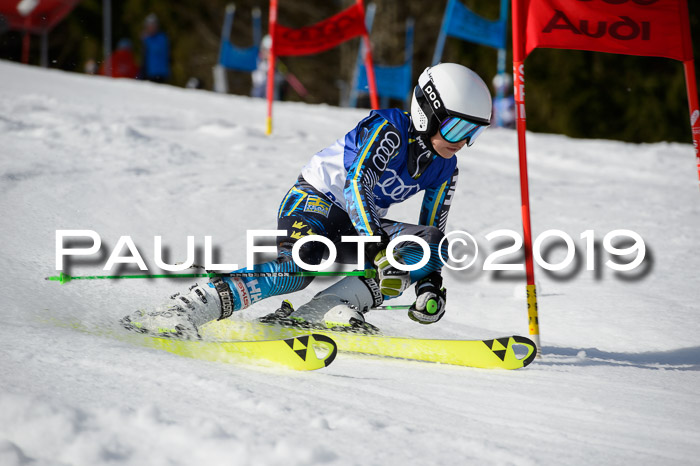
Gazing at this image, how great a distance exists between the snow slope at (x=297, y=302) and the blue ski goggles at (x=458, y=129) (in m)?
1.08

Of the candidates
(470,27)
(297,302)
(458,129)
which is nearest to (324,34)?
(470,27)

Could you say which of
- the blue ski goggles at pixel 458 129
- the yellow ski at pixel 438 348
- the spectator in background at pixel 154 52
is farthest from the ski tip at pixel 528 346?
the spectator in background at pixel 154 52

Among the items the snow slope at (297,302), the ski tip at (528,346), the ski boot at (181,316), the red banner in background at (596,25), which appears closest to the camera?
the snow slope at (297,302)

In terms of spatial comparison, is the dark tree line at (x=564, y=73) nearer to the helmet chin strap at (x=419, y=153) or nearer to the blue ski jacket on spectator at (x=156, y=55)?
the blue ski jacket on spectator at (x=156, y=55)

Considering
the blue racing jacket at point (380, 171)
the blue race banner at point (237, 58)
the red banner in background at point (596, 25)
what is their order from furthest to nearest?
the blue race banner at point (237, 58) < the red banner in background at point (596, 25) < the blue racing jacket at point (380, 171)

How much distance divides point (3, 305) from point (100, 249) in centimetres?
162

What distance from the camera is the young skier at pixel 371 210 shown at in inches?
135

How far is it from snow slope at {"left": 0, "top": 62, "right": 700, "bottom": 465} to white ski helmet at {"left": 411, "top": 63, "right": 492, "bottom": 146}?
1111 mm

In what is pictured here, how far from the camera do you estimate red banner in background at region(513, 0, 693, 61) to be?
3898 millimetres

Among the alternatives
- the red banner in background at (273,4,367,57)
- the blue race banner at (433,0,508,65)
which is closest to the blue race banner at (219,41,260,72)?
the blue race banner at (433,0,508,65)

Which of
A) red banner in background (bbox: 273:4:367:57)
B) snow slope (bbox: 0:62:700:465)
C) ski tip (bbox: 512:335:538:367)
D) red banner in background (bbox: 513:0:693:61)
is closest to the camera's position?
snow slope (bbox: 0:62:700:465)

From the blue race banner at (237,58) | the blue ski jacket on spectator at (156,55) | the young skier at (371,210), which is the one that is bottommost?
the young skier at (371,210)

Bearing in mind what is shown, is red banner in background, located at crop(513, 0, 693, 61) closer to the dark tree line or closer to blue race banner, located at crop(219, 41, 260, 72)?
the dark tree line

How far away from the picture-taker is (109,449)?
205 centimetres
